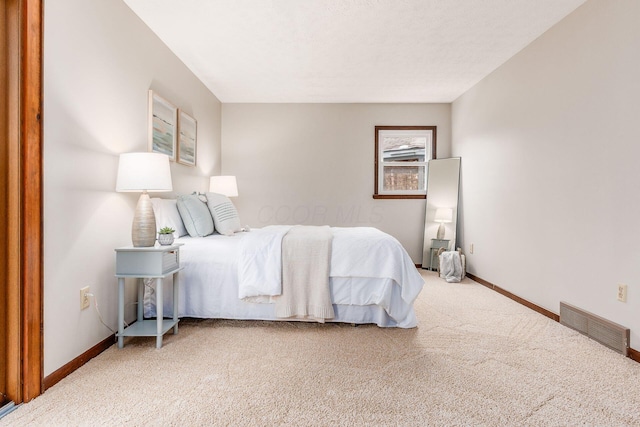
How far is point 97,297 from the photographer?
82.7 inches

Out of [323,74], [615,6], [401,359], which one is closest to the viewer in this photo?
[401,359]

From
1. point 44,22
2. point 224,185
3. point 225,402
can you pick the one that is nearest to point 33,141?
point 44,22

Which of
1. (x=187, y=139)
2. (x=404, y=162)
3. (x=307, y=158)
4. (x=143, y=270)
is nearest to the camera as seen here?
(x=143, y=270)

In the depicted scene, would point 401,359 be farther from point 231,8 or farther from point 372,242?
point 231,8

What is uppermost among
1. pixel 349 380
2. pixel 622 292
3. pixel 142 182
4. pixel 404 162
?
pixel 404 162

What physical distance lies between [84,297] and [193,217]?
1.08 m

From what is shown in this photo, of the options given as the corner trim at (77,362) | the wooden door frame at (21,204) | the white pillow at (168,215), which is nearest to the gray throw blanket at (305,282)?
the white pillow at (168,215)

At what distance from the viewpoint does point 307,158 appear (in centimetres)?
488

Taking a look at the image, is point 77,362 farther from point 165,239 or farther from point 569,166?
point 569,166

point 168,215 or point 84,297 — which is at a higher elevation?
point 168,215

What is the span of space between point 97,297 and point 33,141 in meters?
1.02

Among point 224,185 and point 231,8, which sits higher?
point 231,8

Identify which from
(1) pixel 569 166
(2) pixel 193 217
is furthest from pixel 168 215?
(1) pixel 569 166

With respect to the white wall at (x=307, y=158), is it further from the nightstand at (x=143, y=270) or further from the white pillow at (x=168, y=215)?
the nightstand at (x=143, y=270)
